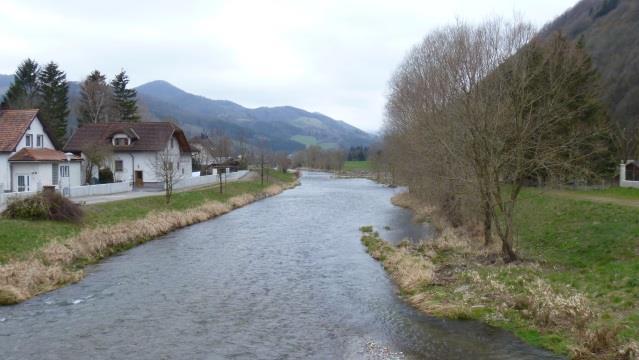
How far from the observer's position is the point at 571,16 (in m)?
125

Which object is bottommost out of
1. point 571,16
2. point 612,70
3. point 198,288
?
point 198,288

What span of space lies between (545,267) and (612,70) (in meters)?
74.4

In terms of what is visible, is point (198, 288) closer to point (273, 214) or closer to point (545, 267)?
point (545, 267)

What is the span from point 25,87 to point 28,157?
37.6 m

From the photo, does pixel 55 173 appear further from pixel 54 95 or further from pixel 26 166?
pixel 54 95

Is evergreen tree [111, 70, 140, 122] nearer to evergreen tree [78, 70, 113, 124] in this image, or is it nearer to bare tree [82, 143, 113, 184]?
evergreen tree [78, 70, 113, 124]

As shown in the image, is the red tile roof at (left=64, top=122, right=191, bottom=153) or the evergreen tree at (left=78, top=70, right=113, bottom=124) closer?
the red tile roof at (left=64, top=122, right=191, bottom=153)

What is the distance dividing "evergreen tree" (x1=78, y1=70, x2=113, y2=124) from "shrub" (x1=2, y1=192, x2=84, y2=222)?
164 feet

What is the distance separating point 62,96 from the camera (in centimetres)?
6956

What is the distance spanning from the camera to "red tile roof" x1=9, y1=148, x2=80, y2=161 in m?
39.0

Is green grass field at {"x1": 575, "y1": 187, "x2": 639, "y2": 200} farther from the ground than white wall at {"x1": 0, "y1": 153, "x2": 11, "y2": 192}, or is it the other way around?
white wall at {"x1": 0, "y1": 153, "x2": 11, "y2": 192}

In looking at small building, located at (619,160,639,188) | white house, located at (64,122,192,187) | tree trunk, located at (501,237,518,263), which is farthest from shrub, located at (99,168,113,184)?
small building, located at (619,160,639,188)

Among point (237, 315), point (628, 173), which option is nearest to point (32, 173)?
point (237, 315)

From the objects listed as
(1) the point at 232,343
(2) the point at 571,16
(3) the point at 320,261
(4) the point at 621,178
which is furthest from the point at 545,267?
(2) the point at 571,16
